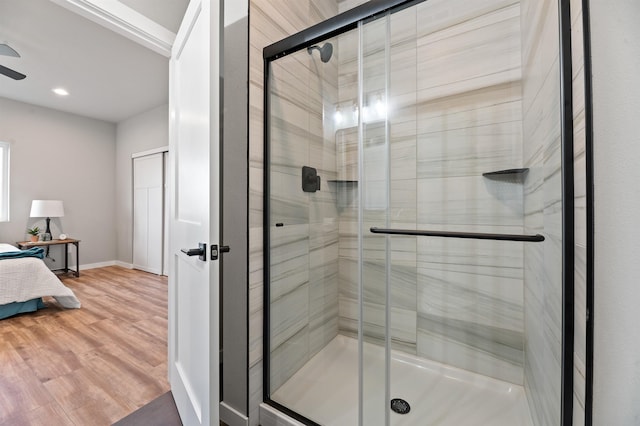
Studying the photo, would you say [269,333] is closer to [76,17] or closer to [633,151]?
[633,151]

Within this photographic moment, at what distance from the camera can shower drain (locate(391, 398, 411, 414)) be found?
1276 mm

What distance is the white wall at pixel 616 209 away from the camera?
0.60 m

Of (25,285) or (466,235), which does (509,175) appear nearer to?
(466,235)

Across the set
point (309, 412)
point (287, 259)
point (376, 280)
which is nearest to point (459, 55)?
point (376, 280)

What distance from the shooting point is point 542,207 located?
1.06 m

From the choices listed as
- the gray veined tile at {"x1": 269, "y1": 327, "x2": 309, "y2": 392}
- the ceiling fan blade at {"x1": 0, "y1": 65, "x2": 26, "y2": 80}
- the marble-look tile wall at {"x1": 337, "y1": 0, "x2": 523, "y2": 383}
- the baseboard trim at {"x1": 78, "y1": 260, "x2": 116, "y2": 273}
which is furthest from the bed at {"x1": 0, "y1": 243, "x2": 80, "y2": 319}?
the marble-look tile wall at {"x1": 337, "y1": 0, "x2": 523, "y2": 383}

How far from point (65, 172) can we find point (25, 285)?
98.0 inches

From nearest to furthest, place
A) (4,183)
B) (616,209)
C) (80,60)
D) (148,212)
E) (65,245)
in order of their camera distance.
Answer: (616,209)
(80,60)
(4,183)
(65,245)
(148,212)

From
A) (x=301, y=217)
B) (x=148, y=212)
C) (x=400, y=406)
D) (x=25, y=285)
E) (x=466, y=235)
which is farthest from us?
(x=148, y=212)

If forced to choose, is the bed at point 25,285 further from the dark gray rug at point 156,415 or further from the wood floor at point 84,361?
the dark gray rug at point 156,415

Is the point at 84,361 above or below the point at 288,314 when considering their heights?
below

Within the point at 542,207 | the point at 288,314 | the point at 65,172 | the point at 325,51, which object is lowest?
the point at 288,314

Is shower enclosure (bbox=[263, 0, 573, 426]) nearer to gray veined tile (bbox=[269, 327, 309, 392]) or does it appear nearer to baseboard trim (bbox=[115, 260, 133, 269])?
gray veined tile (bbox=[269, 327, 309, 392])

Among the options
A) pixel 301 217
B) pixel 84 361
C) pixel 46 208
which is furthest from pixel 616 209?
pixel 46 208
